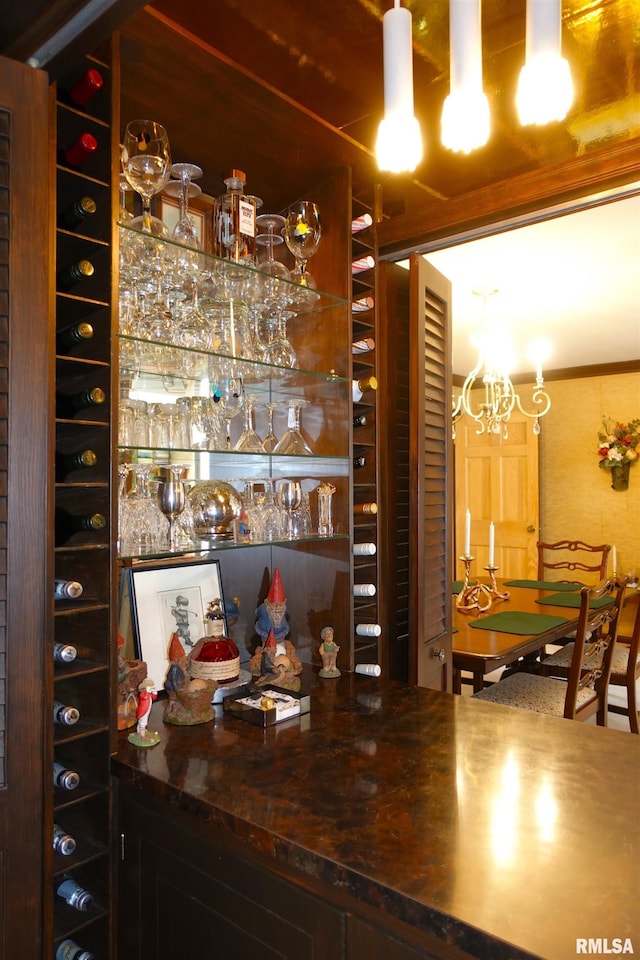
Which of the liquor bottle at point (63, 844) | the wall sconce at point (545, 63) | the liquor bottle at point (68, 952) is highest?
the wall sconce at point (545, 63)

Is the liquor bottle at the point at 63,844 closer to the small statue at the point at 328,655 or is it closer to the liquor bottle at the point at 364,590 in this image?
the small statue at the point at 328,655

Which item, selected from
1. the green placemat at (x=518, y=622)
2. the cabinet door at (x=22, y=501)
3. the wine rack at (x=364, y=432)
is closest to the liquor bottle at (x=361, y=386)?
the wine rack at (x=364, y=432)

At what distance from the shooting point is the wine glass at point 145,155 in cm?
145

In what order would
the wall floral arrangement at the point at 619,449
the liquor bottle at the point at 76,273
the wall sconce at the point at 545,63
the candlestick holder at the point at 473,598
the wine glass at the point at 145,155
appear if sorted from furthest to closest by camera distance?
the wall floral arrangement at the point at 619,449
the candlestick holder at the point at 473,598
the wine glass at the point at 145,155
the liquor bottle at the point at 76,273
the wall sconce at the point at 545,63

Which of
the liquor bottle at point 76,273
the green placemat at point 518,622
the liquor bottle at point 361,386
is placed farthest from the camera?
the green placemat at point 518,622

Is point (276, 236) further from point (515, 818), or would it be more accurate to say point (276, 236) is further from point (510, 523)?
point (510, 523)

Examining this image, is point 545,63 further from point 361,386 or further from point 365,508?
point 365,508

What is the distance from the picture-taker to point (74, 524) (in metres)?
1.27

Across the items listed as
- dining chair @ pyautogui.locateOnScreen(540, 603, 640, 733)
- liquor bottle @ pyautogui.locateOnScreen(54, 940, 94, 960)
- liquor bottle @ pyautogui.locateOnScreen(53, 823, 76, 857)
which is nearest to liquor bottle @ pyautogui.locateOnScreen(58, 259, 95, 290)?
liquor bottle @ pyautogui.locateOnScreen(53, 823, 76, 857)

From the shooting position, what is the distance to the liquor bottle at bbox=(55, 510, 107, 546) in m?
1.24

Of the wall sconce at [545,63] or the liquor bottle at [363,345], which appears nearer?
the wall sconce at [545,63]

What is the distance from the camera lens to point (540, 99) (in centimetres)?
92

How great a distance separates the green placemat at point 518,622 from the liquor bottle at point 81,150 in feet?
8.21

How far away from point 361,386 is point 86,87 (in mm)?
1039
